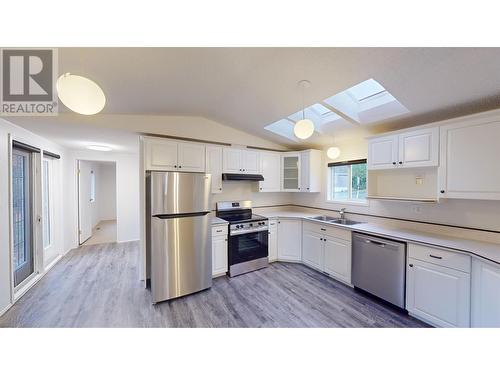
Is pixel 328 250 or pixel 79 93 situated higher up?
pixel 79 93

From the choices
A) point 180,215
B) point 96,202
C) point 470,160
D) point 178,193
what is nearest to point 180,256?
point 180,215

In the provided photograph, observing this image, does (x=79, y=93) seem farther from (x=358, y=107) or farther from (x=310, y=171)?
(x=310, y=171)

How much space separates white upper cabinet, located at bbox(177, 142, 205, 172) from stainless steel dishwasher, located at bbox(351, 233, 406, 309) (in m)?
2.44

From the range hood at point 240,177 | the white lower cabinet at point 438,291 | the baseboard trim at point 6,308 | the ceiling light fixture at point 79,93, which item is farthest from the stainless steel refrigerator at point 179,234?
the white lower cabinet at point 438,291

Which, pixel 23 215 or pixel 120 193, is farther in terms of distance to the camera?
pixel 120 193

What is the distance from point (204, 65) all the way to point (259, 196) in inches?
109

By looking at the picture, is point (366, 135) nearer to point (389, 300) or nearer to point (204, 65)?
point (389, 300)

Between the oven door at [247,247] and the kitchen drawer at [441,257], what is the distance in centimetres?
198

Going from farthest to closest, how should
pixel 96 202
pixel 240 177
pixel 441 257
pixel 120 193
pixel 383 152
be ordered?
1. pixel 96 202
2. pixel 120 193
3. pixel 240 177
4. pixel 383 152
5. pixel 441 257

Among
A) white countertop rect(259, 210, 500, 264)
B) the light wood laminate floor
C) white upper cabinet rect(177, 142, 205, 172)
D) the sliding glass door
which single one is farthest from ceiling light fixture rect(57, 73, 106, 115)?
white countertop rect(259, 210, 500, 264)

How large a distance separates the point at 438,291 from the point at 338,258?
1.10 m

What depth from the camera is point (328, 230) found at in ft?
10.2

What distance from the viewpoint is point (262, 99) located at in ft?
8.16
